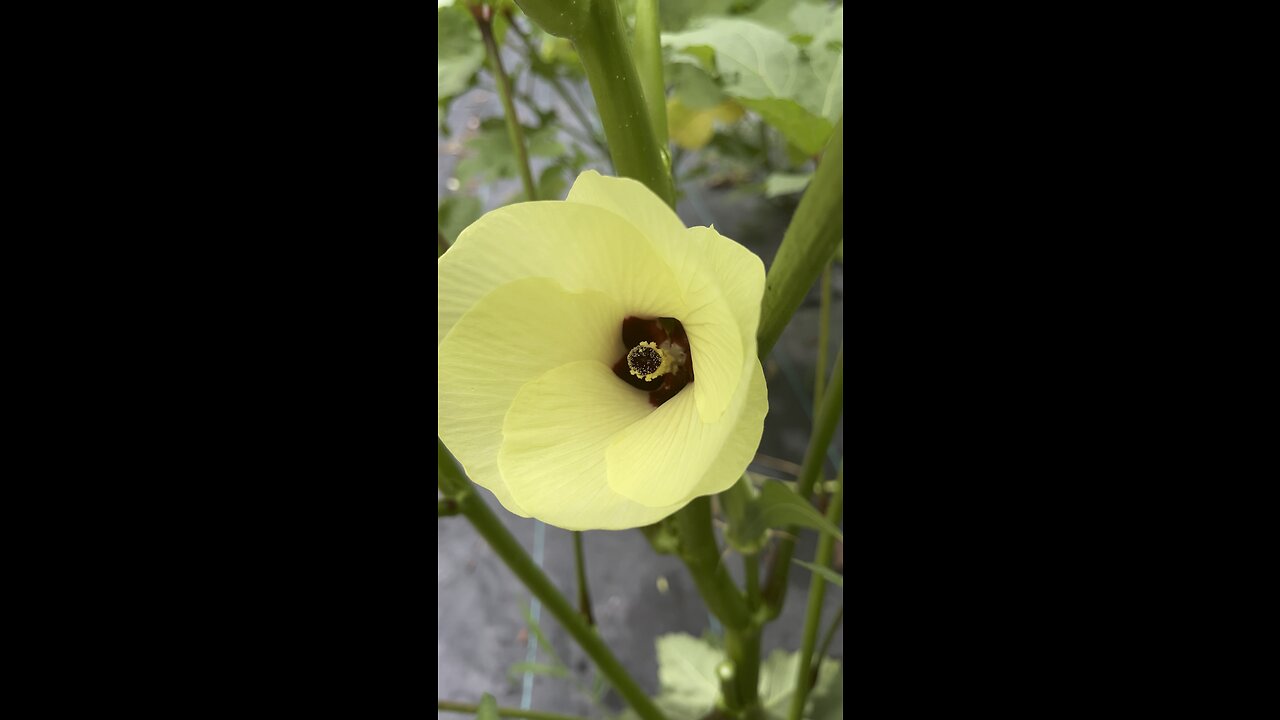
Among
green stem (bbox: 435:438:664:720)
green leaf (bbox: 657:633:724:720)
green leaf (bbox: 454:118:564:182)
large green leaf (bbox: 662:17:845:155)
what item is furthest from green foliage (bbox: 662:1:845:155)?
green leaf (bbox: 657:633:724:720)

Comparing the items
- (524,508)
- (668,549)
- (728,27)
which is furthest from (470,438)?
(728,27)

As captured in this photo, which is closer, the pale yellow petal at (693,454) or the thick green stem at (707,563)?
the pale yellow petal at (693,454)

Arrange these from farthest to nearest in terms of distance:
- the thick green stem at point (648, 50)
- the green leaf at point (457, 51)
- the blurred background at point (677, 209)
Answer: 1. the green leaf at point (457, 51)
2. the blurred background at point (677, 209)
3. the thick green stem at point (648, 50)

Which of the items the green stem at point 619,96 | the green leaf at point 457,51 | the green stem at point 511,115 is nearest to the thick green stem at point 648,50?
the green stem at point 619,96

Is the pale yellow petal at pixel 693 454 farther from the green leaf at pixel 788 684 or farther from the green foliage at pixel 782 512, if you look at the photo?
the green leaf at pixel 788 684

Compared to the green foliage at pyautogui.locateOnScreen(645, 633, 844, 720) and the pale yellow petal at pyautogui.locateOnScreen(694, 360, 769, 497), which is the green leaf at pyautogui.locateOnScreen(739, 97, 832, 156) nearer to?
the pale yellow petal at pyautogui.locateOnScreen(694, 360, 769, 497)

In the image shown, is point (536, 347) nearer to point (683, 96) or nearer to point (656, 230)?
point (656, 230)
